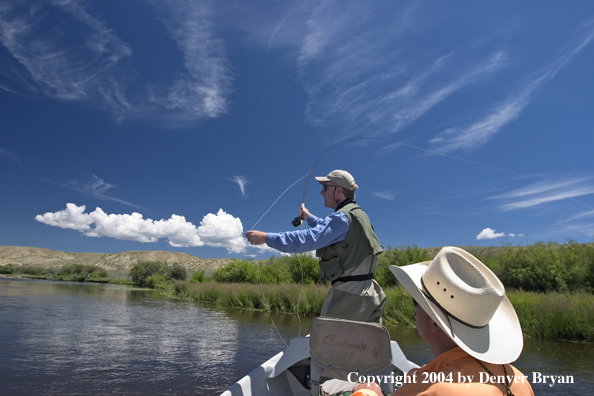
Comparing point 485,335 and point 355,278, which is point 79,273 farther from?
point 485,335

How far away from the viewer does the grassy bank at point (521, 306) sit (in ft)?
29.8

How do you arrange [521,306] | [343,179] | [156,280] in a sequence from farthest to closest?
[156,280]
[521,306]
[343,179]

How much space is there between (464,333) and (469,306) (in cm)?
8

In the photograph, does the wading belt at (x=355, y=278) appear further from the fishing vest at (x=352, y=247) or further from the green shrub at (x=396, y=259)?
the green shrub at (x=396, y=259)

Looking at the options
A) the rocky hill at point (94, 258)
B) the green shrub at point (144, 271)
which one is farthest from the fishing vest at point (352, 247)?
the rocky hill at point (94, 258)

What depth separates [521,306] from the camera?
33.2 feet

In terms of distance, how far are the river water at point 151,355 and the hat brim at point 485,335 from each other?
15.1ft

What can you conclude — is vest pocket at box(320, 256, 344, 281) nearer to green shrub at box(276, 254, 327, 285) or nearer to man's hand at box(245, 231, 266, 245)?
man's hand at box(245, 231, 266, 245)

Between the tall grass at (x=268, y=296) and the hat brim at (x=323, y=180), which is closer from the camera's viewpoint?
the hat brim at (x=323, y=180)

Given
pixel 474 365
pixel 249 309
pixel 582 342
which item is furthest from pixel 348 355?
pixel 249 309

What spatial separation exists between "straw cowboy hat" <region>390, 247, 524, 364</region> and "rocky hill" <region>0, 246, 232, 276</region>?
9502cm

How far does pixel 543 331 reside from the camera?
9.54 metres

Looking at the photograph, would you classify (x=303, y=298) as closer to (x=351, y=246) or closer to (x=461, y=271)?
(x=351, y=246)

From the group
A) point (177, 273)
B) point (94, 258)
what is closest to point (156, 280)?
point (177, 273)
